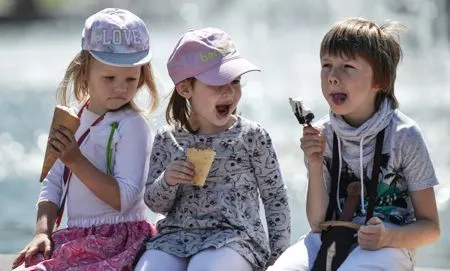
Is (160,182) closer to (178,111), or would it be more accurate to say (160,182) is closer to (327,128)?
(178,111)

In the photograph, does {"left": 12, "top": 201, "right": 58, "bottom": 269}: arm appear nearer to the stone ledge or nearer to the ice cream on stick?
the stone ledge

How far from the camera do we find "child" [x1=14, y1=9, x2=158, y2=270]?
402cm

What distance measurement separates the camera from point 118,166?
4109 mm

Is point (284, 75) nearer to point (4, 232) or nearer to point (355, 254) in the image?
point (4, 232)

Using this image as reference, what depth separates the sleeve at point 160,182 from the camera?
3910mm

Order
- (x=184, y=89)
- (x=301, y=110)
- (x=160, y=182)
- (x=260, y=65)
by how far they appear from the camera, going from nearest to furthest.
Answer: (x=301, y=110) → (x=160, y=182) → (x=184, y=89) → (x=260, y=65)

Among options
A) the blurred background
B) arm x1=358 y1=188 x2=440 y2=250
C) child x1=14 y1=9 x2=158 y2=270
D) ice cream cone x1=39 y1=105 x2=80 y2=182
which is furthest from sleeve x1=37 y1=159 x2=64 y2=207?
the blurred background

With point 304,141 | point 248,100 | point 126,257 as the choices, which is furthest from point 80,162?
point 248,100

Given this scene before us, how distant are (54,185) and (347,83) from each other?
48.3 inches

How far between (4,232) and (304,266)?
142 inches

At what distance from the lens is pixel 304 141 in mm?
3779

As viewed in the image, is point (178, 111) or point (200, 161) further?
point (178, 111)

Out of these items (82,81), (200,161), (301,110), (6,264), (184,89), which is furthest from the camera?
(6,264)

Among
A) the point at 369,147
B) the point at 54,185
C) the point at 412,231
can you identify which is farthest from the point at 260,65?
the point at 412,231
